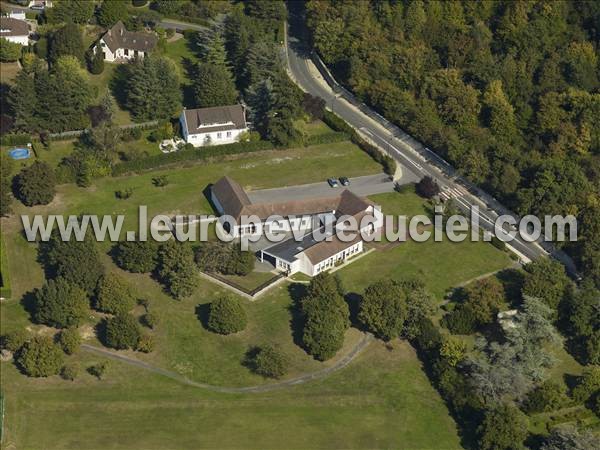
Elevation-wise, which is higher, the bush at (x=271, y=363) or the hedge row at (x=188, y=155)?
the hedge row at (x=188, y=155)

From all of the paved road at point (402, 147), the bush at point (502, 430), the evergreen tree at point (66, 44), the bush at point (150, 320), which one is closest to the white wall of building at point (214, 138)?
the paved road at point (402, 147)

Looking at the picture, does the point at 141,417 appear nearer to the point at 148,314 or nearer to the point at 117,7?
the point at 148,314

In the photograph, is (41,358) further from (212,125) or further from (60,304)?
(212,125)

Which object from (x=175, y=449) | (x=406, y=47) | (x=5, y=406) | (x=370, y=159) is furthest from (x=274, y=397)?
(x=406, y=47)

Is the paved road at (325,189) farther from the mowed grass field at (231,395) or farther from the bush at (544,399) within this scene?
the bush at (544,399)

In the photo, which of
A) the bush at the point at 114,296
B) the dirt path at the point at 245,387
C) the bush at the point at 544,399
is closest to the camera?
the bush at the point at 544,399

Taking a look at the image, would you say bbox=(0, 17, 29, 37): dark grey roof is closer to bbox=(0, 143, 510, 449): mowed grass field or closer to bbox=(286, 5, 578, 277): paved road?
bbox=(286, 5, 578, 277): paved road

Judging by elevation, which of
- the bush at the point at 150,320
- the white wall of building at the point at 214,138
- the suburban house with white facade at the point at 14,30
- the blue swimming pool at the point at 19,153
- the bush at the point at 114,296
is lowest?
the bush at the point at 150,320

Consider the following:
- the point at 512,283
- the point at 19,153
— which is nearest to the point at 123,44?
the point at 19,153

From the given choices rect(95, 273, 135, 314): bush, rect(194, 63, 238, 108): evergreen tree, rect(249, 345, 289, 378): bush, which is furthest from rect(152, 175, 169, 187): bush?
rect(249, 345, 289, 378): bush
